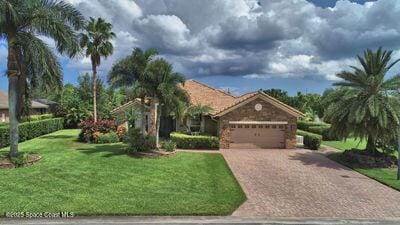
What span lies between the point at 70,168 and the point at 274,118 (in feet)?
49.4

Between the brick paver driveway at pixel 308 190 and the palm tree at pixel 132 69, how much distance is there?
7348mm

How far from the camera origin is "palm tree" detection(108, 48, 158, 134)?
21.8 m

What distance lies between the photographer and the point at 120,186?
1452 centimetres

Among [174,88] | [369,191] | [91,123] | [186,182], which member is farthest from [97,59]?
[369,191]

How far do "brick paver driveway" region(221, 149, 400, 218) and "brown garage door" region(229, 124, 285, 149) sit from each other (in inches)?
159

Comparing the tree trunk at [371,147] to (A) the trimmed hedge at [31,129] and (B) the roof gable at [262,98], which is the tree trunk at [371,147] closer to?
(B) the roof gable at [262,98]

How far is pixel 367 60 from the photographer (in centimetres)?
2128

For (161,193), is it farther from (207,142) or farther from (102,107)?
(102,107)

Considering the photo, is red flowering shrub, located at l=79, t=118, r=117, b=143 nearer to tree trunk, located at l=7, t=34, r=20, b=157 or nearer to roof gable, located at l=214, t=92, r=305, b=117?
roof gable, located at l=214, t=92, r=305, b=117

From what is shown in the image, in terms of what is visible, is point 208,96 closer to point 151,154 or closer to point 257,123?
point 257,123

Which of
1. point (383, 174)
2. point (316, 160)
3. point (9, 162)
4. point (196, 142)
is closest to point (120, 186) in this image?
Answer: point (9, 162)

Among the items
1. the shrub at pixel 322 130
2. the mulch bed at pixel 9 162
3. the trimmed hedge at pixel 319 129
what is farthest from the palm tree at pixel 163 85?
the shrub at pixel 322 130

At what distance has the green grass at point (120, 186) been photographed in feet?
38.8

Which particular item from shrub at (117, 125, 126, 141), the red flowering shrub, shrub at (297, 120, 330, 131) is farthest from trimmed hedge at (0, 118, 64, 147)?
shrub at (297, 120, 330, 131)
